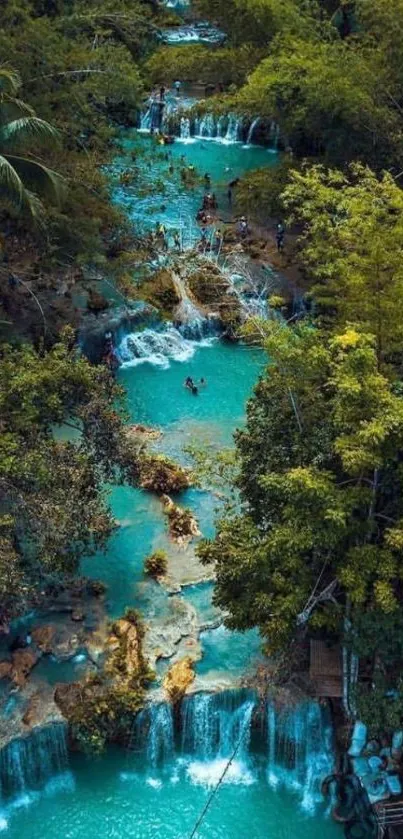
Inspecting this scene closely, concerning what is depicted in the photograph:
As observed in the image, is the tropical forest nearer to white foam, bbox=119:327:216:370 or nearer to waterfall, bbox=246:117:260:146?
white foam, bbox=119:327:216:370

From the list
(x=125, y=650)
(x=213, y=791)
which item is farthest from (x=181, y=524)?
(x=213, y=791)

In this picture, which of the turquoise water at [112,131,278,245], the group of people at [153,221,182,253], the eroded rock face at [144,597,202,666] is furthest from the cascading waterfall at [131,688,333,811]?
the turquoise water at [112,131,278,245]

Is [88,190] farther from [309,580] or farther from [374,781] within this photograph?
[374,781]

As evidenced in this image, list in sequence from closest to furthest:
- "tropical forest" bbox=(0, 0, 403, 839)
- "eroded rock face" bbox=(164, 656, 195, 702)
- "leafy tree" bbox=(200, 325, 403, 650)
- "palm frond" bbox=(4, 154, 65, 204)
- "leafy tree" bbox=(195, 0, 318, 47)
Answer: "leafy tree" bbox=(200, 325, 403, 650)
"tropical forest" bbox=(0, 0, 403, 839)
"eroded rock face" bbox=(164, 656, 195, 702)
"palm frond" bbox=(4, 154, 65, 204)
"leafy tree" bbox=(195, 0, 318, 47)

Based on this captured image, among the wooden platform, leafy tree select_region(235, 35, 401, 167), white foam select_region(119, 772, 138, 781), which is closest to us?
the wooden platform

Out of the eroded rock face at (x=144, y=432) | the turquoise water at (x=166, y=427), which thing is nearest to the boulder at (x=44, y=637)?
the turquoise water at (x=166, y=427)

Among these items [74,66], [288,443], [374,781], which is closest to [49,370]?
[288,443]
